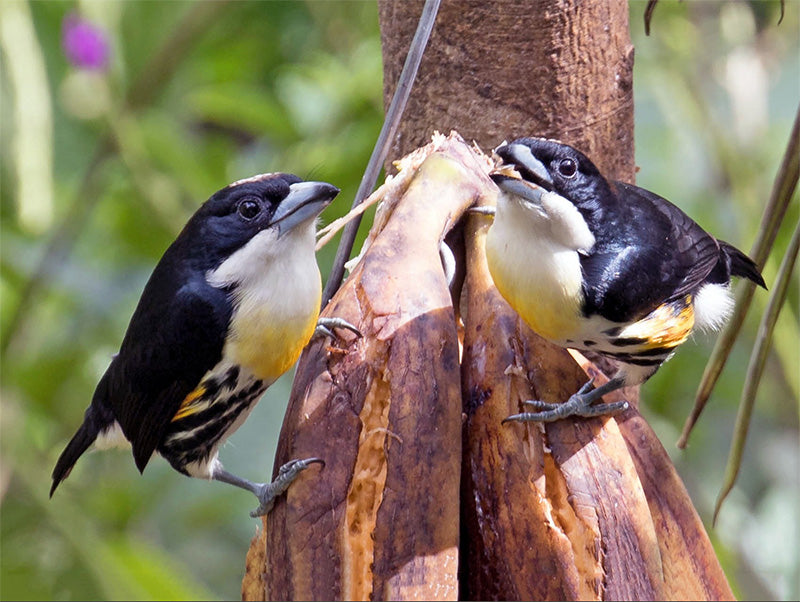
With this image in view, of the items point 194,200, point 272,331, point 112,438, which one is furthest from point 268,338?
point 194,200

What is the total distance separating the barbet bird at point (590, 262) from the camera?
1332 mm

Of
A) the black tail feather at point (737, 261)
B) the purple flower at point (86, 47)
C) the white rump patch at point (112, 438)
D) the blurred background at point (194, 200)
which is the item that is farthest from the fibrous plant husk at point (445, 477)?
the purple flower at point (86, 47)

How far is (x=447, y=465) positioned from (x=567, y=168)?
462mm

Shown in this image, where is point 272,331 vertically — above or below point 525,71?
below

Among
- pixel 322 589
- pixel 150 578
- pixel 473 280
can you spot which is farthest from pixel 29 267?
pixel 322 589

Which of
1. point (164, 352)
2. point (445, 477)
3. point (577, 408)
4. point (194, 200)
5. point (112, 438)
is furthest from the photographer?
point (194, 200)

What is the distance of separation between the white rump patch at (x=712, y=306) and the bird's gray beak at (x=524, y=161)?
1.68 feet

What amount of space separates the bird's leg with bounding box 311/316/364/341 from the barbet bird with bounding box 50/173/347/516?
54 mm

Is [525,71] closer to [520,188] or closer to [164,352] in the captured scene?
[520,188]

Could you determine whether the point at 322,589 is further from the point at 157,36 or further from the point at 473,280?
the point at 157,36

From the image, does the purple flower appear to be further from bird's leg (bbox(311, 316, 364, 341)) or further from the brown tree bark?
bird's leg (bbox(311, 316, 364, 341))

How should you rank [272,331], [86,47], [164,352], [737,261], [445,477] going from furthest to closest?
[86,47] < [737,261] < [164,352] < [272,331] < [445,477]

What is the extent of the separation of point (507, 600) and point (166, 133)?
77.0 inches

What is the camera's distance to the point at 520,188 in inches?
52.4
